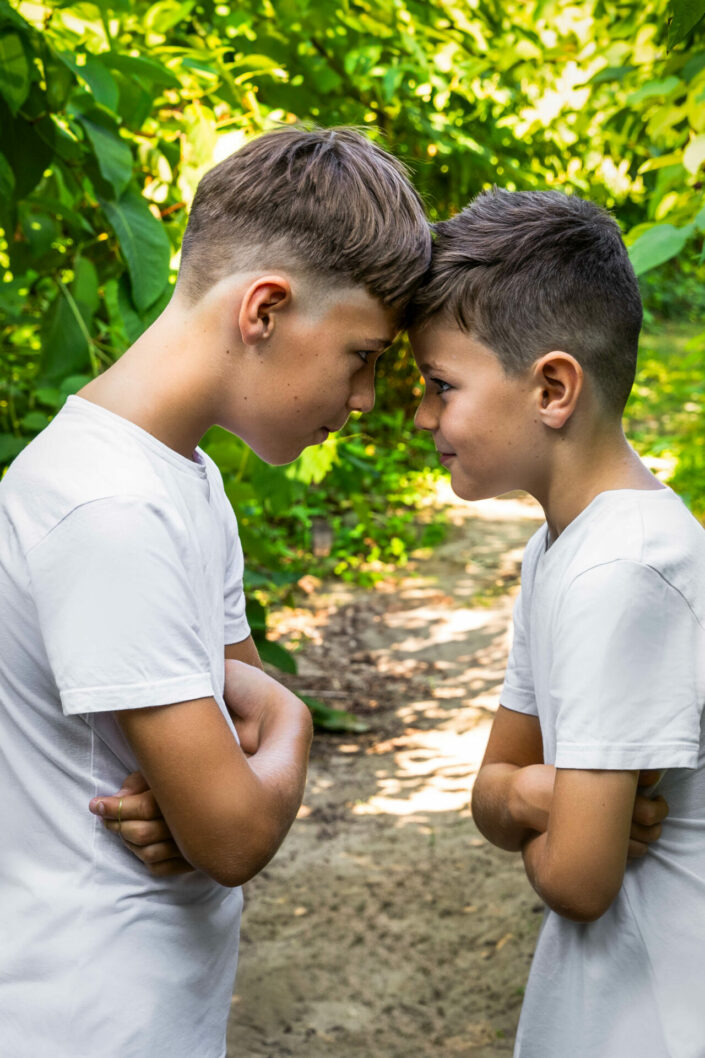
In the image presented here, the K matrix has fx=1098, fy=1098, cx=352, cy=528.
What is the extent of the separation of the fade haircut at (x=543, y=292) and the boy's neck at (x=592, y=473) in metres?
0.06

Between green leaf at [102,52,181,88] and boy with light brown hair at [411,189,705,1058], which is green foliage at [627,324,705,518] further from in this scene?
boy with light brown hair at [411,189,705,1058]

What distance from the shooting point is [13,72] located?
1917mm

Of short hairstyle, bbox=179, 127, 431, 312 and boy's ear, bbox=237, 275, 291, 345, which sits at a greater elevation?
short hairstyle, bbox=179, 127, 431, 312

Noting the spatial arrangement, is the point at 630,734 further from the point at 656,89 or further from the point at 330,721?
the point at 330,721

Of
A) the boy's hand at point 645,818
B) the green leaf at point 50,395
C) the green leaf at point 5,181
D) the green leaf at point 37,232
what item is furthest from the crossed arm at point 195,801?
the green leaf at point 37,232

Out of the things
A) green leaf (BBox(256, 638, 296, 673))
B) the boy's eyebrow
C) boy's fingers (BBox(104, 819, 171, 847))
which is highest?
the boy's eyebrow

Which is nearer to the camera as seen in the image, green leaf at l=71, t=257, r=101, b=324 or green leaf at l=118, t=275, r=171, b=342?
green leaf at l=118, t=275, r=171, b=342

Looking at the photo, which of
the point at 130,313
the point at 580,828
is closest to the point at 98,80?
the point at 130,313

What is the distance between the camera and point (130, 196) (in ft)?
7.57

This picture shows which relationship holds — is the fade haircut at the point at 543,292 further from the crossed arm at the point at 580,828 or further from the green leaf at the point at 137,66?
the green leaf at the point at 137,66

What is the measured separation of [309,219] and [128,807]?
78cm

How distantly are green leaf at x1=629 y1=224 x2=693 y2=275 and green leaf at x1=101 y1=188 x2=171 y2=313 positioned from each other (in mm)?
982

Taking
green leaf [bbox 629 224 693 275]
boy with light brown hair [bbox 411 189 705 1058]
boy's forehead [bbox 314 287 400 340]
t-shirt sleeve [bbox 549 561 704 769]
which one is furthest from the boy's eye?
green leaf [bbox 629 224 693 275]

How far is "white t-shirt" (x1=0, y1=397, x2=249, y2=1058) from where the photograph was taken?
4.05 ft
